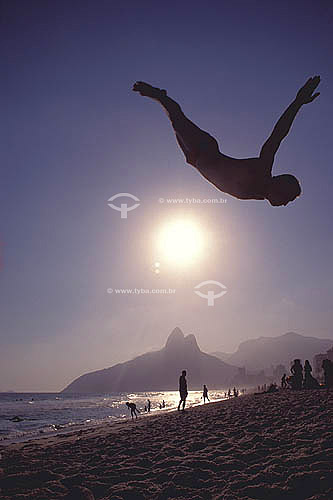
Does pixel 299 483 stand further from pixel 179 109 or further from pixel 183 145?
pixel 179 109

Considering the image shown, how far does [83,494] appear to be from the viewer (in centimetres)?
454

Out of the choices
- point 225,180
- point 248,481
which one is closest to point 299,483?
point 248,481

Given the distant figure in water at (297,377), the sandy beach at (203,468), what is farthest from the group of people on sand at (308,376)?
the sandy beach at (203,468)

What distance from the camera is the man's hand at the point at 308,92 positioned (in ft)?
8.72

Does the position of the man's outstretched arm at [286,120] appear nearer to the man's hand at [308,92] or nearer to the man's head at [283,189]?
the man's hand at [308,92]

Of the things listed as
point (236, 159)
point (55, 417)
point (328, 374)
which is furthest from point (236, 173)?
point (55, 417)

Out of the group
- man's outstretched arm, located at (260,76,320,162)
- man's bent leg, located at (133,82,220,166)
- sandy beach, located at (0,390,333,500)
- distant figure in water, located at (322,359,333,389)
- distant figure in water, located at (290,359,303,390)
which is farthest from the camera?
distant figure in water, located at (290,359,303,390)

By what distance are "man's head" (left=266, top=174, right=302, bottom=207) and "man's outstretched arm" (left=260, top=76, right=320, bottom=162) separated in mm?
301

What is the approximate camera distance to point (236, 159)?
2744 mm

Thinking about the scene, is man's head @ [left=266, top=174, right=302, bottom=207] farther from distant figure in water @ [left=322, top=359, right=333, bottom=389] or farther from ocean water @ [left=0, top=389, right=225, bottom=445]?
distant figure in water @ [left=322, top=359, right=333, bottom=389]

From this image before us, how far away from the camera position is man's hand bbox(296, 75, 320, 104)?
8.72 feet

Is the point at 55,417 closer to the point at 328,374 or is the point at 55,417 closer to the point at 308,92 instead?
the point at 328,374

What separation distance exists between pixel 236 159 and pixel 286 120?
463 millimetres

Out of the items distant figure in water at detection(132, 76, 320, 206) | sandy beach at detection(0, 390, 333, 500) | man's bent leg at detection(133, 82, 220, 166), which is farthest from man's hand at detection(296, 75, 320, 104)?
sandy beach at detection(0, 390, 333, 500)
